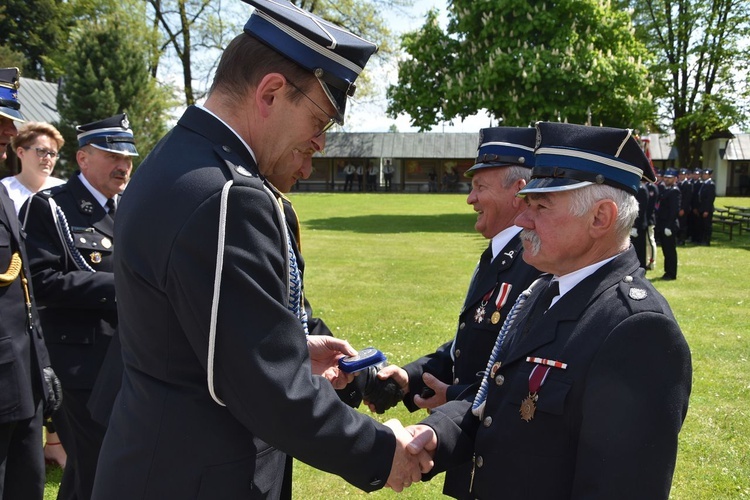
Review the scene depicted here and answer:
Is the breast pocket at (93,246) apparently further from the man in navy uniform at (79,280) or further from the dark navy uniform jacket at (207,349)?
the dark navy uniform jacket at (207,349)

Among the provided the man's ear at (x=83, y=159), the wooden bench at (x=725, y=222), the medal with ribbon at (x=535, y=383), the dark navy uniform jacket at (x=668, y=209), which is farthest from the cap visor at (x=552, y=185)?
the wooden bench at (x=725, y=222)

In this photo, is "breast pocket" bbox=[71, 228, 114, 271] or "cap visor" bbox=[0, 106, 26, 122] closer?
"cap visor" bbox=[0, 106, 26, 122]

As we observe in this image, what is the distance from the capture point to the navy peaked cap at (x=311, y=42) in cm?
197

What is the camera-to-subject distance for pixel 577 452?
205cm

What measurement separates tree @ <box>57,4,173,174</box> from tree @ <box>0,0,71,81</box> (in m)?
16.7

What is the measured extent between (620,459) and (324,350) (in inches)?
61.9

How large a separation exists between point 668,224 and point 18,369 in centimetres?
1558

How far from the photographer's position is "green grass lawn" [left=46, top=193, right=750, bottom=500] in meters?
5.04

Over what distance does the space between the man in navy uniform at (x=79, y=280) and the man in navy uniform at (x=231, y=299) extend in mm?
2039

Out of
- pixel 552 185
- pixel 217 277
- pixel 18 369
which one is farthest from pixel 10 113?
pixel 552 185

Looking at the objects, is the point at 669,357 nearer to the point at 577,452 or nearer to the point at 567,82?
the point at 577,452

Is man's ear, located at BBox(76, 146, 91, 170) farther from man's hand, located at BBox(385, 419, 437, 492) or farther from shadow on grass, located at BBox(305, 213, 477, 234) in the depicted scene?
shadow on grass, located at BBox(305, 213, 477, 234)

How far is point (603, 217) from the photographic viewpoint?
7.33 feet

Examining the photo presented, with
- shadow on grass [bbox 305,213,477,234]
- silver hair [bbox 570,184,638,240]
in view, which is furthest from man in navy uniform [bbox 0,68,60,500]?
shadow on grass [bbox 305,213,477,234]
